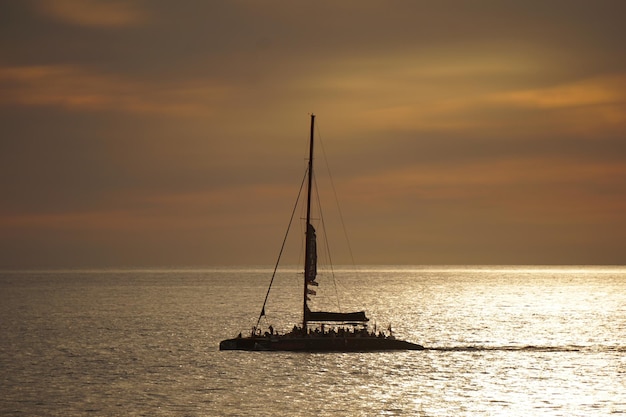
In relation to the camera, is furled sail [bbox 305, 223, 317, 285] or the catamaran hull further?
furled sail [bbox 305, 223, 317, 285]

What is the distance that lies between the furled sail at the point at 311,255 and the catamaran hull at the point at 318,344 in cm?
554

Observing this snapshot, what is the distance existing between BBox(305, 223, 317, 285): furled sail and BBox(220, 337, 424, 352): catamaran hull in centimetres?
554

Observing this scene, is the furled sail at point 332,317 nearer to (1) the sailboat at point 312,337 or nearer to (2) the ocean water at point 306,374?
(1) the sailboat at point 312,337

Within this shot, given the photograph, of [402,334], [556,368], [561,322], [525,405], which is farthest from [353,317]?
[561,322]

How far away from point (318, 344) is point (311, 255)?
26.2 ft

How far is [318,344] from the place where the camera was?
8912cm

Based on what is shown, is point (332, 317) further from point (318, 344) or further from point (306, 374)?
point (306, 374)

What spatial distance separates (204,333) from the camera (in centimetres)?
12675

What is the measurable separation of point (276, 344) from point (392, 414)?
89.5 feet

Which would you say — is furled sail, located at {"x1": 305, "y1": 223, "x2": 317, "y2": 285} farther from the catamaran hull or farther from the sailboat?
the catamaran hull

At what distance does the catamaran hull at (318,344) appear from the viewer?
291 ft

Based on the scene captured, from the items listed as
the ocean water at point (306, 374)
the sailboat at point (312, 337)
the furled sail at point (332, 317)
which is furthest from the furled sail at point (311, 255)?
the ocean water at point (306, 374)

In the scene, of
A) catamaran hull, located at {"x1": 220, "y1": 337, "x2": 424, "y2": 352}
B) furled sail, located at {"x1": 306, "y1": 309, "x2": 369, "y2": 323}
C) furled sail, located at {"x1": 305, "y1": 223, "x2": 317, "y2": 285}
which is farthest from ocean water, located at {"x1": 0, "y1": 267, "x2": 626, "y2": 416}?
furled sail, located at {"x1": 305, "y1": 223, "x2": 317, "y2": 285}

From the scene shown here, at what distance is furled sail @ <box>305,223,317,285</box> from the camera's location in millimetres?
89125
